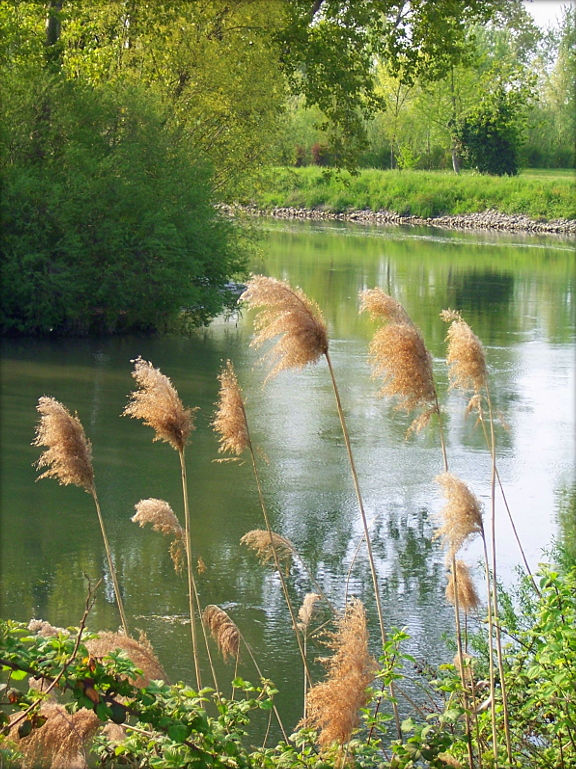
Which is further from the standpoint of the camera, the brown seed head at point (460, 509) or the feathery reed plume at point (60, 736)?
the brown seed head at point (460, 509)

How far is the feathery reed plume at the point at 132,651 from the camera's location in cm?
301

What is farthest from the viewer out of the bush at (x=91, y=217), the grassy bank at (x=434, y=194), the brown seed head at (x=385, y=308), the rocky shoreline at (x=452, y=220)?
the grassy bank at (x=434, y=194)

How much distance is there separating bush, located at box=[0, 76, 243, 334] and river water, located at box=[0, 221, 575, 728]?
62 centimetres

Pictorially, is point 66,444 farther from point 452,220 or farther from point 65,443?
point 452,220

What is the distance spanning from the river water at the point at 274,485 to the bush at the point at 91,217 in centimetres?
62

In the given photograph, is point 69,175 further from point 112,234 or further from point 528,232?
point 528,232

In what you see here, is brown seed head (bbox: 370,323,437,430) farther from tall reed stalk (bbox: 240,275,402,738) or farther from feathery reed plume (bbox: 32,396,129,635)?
feathery reed plume (bbox: 32,396,129,635)

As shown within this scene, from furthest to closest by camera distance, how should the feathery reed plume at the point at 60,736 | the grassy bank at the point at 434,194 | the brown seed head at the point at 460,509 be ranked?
the grassy bank at the point at 434,194
the brown seed head at the point at 460,509
the feathery reed plume at the point at 60,736

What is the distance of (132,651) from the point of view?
3.04 metres

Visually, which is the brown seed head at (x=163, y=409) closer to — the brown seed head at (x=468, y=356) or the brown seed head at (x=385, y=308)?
the brown seed head at (x=385, y=308)

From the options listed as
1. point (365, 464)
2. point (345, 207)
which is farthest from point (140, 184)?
point (345, 207)

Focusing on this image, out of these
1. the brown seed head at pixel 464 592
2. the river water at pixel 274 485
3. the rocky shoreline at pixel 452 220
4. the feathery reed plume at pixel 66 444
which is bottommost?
the river water at pixel 274 485

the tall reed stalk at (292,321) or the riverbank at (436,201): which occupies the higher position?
the riverbank at (436,201)

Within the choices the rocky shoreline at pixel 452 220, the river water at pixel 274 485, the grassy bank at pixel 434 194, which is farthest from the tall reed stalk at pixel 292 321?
the grassy bank at pixel 434 194
